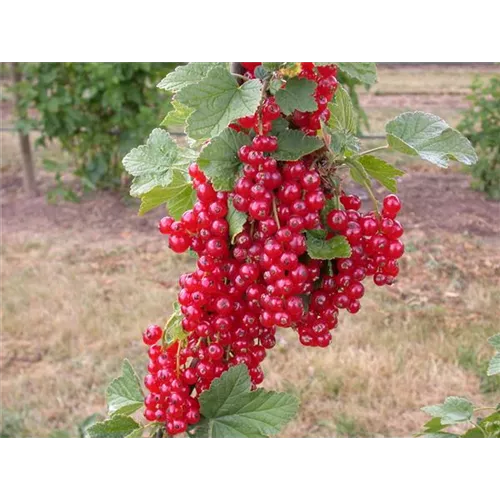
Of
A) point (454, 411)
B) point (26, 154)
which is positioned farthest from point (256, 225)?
point (26, 154)

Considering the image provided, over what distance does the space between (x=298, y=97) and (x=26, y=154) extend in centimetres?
434

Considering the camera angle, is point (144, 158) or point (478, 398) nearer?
point (144, 158)

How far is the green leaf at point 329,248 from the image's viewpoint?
636 millimetres

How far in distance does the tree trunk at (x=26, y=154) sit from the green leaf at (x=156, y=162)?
13.4 ft

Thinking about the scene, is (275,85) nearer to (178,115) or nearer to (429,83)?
(178,115)

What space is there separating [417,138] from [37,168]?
500cm

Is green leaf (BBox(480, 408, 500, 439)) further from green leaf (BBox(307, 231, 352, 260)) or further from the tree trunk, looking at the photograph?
the tree trunk

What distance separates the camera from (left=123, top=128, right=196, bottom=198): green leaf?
2.43 ft

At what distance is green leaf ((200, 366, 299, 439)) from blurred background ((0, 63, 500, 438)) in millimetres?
850

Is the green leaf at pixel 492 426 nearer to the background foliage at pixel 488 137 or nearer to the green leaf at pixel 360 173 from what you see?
the green leaf at pixel 360 173

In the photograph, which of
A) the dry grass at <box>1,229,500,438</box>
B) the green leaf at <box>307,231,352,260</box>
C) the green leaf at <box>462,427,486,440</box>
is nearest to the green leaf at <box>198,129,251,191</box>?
the green leaf at <box>307,231,352,260</box>
